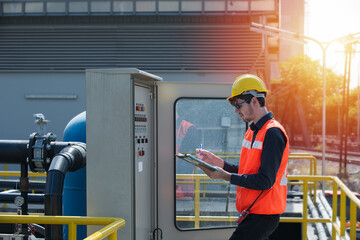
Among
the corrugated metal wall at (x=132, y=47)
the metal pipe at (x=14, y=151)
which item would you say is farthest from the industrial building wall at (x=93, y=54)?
the metal pipe at (x=14, y=151)

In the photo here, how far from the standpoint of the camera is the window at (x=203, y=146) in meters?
4.73

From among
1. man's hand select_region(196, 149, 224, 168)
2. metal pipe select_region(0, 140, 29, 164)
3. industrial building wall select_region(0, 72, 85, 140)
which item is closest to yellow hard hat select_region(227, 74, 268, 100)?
man's hand select_region(196, 149, 224, 168)

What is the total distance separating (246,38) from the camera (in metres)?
14.9

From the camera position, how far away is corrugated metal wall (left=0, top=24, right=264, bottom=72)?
583 inches

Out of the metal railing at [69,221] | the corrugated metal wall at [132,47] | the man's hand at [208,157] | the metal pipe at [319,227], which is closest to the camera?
the metal railing at [69,221]

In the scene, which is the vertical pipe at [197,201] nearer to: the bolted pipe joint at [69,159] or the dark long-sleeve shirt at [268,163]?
the bolted pipe joint at [69,159]

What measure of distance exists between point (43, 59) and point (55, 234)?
1249 cm

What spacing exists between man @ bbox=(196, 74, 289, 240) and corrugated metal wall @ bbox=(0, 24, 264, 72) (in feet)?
37.8

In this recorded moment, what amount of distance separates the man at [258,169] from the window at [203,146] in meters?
1.33

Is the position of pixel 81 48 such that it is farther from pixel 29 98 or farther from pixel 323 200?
pixel 323 200

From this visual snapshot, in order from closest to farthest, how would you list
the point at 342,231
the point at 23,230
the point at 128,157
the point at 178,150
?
the point at 128,157 → the point at 23,230 → the point at 178,150 → the point at 342,231

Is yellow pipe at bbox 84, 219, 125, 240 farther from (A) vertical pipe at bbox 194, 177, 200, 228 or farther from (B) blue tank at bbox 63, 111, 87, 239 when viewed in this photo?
(A) vertical pipe at bbox 194, 177, 200, 228

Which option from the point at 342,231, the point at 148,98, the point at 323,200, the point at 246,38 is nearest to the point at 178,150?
the point at 148,98

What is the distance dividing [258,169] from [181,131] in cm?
169
